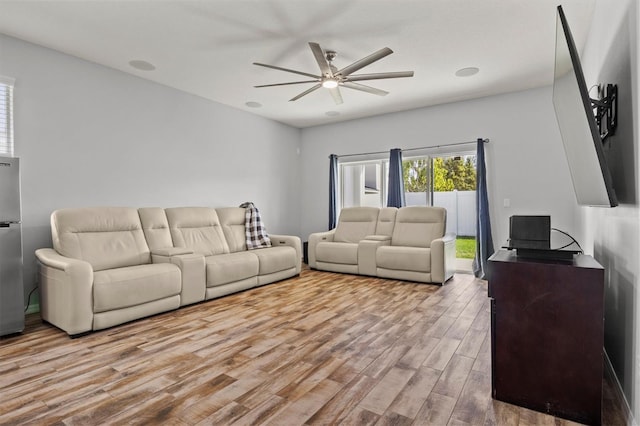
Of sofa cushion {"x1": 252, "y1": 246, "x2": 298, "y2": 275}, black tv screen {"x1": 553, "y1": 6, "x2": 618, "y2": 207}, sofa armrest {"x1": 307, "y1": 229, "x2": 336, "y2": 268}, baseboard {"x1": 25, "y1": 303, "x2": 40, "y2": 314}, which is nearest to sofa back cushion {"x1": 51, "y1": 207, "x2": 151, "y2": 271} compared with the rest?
baseboard {"x1": 25, "y1": 303, "x2": 40, "y2": 314}

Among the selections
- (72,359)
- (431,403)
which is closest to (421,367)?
(431,403)

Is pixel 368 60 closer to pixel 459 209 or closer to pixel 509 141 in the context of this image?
pixel 509 141

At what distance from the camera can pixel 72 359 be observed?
2.28 meters

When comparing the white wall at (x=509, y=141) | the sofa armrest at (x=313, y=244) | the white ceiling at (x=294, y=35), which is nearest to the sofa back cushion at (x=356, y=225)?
the sofa armrest at (x=313, y=244)

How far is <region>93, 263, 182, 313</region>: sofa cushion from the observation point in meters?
2.77

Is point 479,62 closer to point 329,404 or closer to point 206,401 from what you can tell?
point 329,404

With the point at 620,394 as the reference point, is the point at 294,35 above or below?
above

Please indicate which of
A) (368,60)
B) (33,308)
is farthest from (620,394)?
(33,308)

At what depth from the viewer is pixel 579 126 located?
5.58 feet

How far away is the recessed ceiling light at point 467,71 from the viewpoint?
3.99 meters

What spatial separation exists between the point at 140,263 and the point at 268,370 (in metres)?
2.31

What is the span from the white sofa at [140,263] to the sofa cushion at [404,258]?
1.22 metres

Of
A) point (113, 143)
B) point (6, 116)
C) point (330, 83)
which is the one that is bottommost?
point (113, 143)

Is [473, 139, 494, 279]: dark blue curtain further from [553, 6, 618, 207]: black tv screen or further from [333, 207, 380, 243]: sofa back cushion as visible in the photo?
[553, 6, 618, 207]: black tv screen
